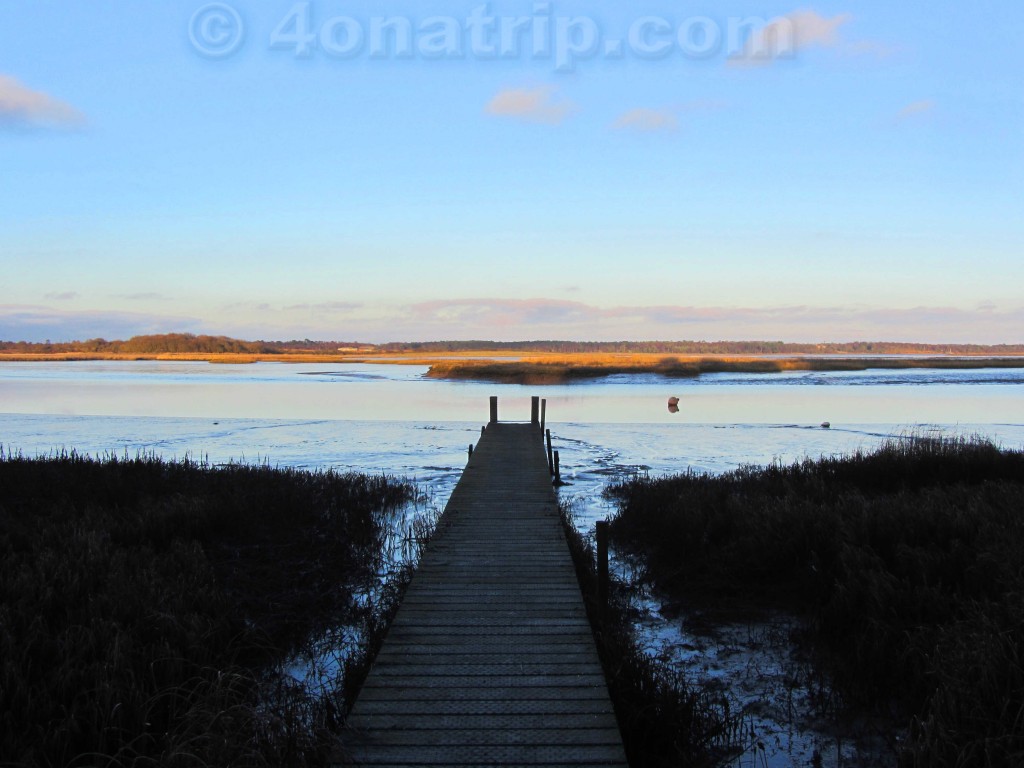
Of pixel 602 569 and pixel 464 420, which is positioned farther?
pixel 464 420

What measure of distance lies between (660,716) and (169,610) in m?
4.35

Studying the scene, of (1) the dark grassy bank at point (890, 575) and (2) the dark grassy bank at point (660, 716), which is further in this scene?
(2) the dark grassy bank at point (660, 716)

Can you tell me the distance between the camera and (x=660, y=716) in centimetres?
516

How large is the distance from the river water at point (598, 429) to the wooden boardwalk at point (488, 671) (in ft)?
4.02

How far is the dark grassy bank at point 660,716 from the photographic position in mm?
4941

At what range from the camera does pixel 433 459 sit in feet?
68.3

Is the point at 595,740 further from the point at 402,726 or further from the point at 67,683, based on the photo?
the point at 67,683

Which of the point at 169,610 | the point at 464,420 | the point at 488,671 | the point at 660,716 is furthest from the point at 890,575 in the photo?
the point at 464,420

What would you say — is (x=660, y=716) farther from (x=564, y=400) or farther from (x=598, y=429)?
(x=564, y=400)

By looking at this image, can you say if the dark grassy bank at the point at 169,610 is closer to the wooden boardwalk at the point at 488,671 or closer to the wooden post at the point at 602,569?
the wooden boardwalk at the point at 488,671

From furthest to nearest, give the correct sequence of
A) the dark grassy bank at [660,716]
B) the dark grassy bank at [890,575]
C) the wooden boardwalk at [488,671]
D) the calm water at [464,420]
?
the calm water at [464,420] < the dark grassy bank at [660,716] < the dark grassy bank at [890,575] < the wooden boardwalk at [488,671]

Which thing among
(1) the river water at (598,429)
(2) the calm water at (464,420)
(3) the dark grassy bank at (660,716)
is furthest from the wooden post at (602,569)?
(2) the calm water at (464,420)

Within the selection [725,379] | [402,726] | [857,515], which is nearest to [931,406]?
[725,379]

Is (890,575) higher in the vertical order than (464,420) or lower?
higher
